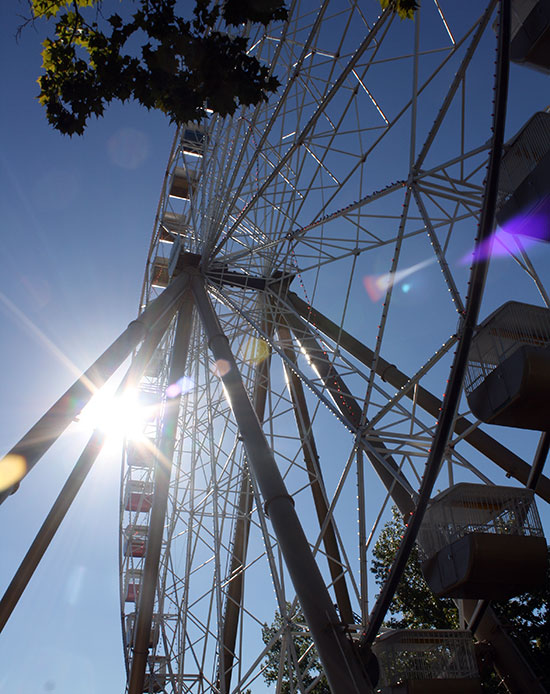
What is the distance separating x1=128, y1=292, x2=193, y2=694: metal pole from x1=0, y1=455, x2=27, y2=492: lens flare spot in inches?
305

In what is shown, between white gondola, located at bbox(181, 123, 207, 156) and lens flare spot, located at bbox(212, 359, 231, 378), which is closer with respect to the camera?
lens flare spot, located at bbox(212, 359, 231, 378)

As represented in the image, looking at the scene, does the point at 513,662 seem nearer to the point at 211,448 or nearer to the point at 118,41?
the point at 211,448

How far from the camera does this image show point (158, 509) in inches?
623

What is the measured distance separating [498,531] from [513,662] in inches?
135

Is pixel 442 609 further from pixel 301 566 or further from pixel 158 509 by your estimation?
pixel 301 566

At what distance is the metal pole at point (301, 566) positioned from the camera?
7086 mm

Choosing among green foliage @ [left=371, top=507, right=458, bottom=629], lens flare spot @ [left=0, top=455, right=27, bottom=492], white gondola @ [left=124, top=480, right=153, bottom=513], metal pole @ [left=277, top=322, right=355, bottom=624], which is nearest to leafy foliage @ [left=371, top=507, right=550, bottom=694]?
green foliage @ [left=371, top=507, right=458, bottom=629]

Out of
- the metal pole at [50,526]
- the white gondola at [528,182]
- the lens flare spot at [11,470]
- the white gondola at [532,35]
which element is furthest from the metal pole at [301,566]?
the white gondola at [532,35]

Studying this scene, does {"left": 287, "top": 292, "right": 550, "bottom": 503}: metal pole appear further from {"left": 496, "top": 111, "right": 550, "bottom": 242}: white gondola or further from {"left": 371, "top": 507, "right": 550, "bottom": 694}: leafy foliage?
{"left": 371, "top": 507, "right": 550, "bottom": 694}: leafy foliage

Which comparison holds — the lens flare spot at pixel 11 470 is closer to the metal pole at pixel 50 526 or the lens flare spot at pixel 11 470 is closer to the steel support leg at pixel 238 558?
the metal pole at pixel 50 526

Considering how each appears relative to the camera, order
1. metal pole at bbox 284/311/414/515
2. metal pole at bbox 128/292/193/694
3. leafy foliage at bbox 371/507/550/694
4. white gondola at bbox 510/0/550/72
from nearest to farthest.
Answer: white gondola at bbox 510/0/550/72
metal pole at bbox 284/311/414/515
metal pole at bbox 128/292/193/694
leafy foliage at bbox 371/507/550/694

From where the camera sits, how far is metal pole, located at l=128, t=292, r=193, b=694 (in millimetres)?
14910

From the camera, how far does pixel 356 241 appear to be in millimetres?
13781

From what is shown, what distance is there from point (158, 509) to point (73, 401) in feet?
22.0
